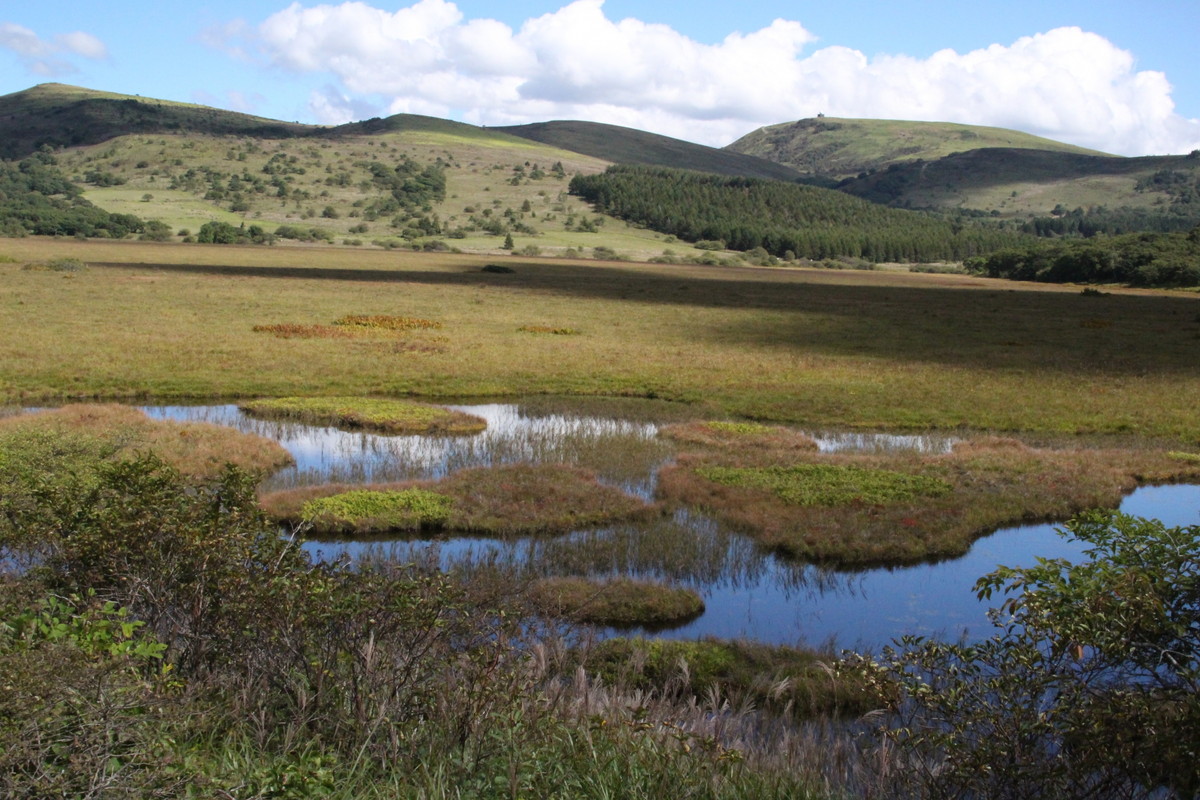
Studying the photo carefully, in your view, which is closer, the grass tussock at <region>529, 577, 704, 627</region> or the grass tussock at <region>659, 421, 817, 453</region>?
the grass tussock at <region>529, 577, 704, 627</region>

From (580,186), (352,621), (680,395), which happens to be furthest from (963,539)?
(580,186)

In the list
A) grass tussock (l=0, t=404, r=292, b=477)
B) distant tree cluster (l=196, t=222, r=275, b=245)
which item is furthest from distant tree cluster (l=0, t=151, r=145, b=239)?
grass tussock (l=0, t=404, r=292, b=477)

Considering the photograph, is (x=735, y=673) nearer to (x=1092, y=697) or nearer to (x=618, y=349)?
(x=1092, y=697)

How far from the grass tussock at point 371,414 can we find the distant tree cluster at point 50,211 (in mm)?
120793

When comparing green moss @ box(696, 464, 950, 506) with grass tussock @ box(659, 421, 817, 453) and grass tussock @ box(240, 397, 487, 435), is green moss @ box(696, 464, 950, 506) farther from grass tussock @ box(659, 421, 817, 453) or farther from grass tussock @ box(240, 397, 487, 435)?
grass tussock @ box(240, 397, 487, 435)

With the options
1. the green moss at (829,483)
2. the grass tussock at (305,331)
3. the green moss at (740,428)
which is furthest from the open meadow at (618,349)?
the green moss at (829,483)

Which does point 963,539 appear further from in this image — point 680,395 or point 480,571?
point 680,395

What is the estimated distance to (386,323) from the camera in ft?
137

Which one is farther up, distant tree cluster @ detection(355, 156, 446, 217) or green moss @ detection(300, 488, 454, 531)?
distant tree cluster @ detection(355, 156, 446, 217)

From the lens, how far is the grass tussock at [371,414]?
2236 centimetres

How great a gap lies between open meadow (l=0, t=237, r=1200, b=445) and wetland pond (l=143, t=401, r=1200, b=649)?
18.6 ft

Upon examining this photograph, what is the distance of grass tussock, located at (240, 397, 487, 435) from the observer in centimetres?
2236

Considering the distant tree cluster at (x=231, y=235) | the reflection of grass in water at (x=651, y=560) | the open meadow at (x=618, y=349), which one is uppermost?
the distant tree cluster at (x=231, y=235)

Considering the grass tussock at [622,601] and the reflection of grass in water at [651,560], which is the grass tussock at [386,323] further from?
the grass tussock at [622,601]
